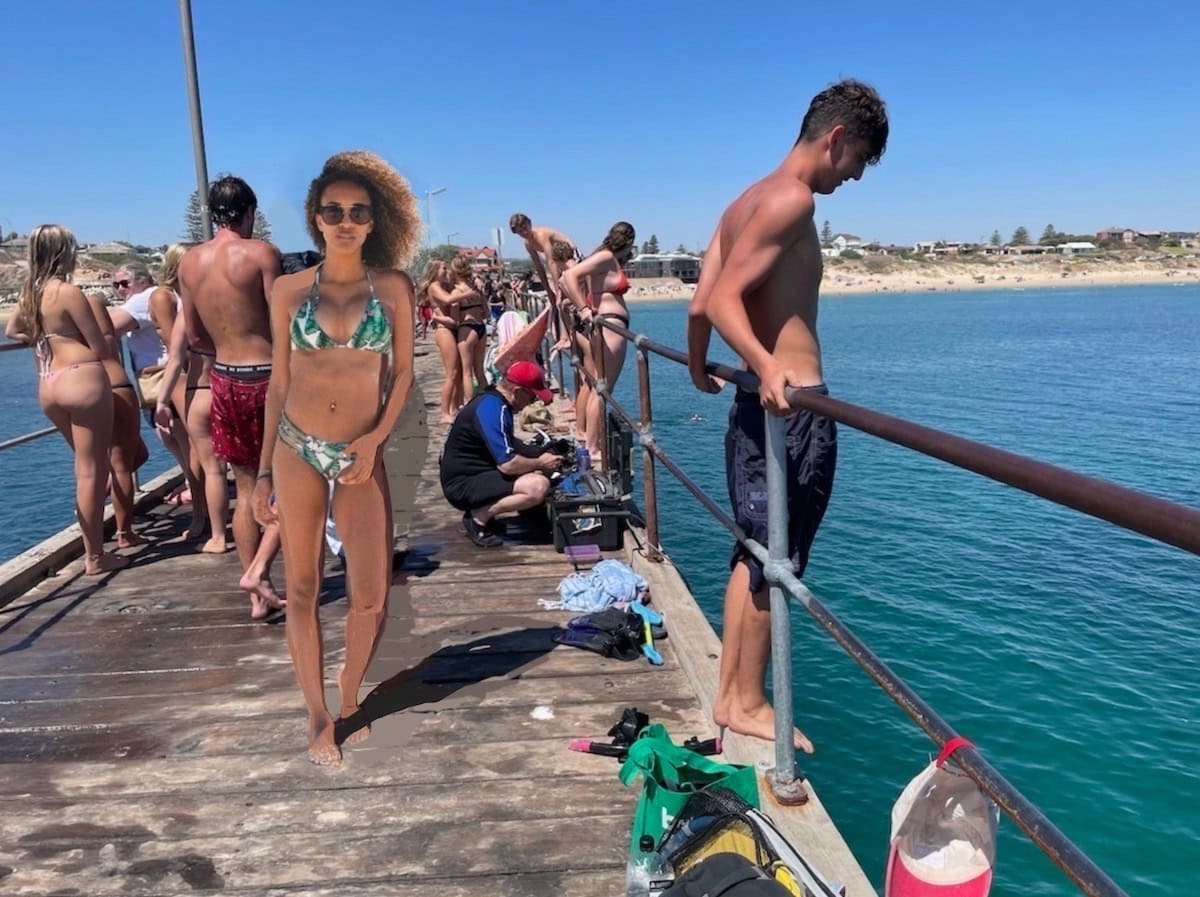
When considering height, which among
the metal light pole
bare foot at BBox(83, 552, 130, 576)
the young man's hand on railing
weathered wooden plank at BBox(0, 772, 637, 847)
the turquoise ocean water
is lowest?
the turquoise ocean water

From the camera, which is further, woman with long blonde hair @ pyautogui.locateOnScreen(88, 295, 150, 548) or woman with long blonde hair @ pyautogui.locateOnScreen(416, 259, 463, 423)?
woman with long blonde hair @ pyautogui.locateOnScreen(416, 259, 463, 423)

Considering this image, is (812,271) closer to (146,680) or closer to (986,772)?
(986,772)

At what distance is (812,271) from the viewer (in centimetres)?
270

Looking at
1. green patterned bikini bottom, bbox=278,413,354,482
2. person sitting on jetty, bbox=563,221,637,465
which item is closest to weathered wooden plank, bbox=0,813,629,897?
green patterned bikini bottom, bbox=278,413,354,482

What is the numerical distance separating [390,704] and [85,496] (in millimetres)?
2509

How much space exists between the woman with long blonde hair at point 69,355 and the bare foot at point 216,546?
63cm

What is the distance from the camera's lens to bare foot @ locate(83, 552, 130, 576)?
510 centimetres

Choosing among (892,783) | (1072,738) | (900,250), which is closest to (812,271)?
(892,783)

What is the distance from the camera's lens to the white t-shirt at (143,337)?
19.5ft

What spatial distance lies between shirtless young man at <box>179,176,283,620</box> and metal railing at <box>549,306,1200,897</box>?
72.6 inches

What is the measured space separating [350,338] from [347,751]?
1394mm

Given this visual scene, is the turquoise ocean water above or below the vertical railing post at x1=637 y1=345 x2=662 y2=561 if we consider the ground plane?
below

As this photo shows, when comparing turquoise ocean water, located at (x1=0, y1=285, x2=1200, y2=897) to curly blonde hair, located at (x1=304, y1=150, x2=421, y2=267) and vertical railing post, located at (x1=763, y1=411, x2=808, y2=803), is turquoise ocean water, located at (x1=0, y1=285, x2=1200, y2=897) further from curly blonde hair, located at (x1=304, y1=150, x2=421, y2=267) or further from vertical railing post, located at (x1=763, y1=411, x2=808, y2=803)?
curly blonde hair, located at (x1=304, y1=150, x2=421, y2=267)

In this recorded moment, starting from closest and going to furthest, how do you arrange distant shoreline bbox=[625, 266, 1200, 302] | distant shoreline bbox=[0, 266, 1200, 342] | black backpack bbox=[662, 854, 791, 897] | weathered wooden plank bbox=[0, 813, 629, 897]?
black backpack bbox=[662, 854, 791, 897] < weathered wooden plank bbox=[0, 813, 629, 897] < distant shoreline bbox=[0, 266, 1200, 342] < distant shoreline bbox=[625, 266, 1200, 302]
